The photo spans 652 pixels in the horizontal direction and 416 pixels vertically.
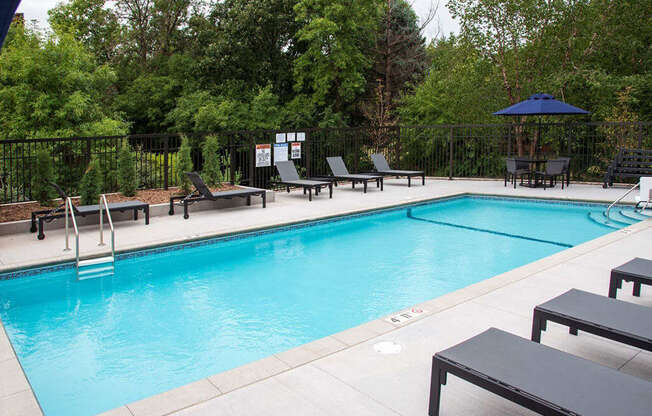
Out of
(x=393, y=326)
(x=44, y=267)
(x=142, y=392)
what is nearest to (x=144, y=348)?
(x=142, y=392)

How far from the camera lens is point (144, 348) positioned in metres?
4.48

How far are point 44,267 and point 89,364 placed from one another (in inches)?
104

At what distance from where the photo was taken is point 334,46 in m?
24.0

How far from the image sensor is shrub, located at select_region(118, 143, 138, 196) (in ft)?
31.7

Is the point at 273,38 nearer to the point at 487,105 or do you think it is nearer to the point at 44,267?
the point at 487,105

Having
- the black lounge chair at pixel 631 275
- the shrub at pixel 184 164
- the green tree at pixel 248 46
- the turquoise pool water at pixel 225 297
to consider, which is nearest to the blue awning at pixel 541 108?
the turquoise pool water at pixel 225 297

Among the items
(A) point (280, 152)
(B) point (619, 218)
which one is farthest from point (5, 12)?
(A) point (280, 152)

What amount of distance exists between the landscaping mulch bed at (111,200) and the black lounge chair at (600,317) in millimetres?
7865

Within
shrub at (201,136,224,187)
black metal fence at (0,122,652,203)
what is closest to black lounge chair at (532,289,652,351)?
shrub at (201,136,224,187)

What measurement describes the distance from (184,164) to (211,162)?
600 mm

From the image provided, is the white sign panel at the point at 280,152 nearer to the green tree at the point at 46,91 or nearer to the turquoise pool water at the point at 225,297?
the turquoise pool water at the point at 225,297

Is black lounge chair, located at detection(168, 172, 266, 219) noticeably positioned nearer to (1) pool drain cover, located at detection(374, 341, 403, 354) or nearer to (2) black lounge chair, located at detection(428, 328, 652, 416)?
(1) pool drain cover, located at detection(374, 341, 403, 354)

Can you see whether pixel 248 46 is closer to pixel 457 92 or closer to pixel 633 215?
pixel 457 92

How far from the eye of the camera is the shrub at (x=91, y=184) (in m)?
8.56
